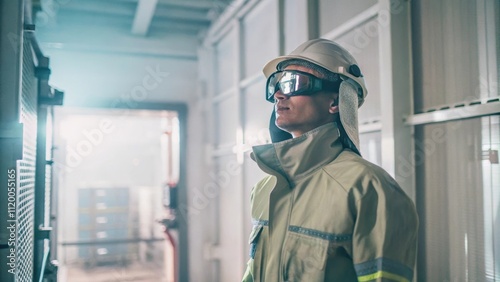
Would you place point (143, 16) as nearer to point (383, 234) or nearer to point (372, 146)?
point (372, 146)

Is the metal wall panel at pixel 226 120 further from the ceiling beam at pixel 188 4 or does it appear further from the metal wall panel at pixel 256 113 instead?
the ceiling beam at pixel 188 4

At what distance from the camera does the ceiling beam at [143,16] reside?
12.2ft

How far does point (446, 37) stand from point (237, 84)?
228cm

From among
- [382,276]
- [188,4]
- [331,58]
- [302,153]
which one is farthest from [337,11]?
[188,4]

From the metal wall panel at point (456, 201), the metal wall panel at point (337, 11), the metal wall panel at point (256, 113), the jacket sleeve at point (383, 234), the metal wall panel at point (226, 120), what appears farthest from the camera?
the metal wall panel at point (226, 120)

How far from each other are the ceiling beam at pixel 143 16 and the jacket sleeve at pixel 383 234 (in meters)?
2.94

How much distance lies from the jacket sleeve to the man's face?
1.21 ft

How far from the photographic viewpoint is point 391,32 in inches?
69.3

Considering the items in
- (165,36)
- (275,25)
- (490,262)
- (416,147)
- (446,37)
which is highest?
(165,36)

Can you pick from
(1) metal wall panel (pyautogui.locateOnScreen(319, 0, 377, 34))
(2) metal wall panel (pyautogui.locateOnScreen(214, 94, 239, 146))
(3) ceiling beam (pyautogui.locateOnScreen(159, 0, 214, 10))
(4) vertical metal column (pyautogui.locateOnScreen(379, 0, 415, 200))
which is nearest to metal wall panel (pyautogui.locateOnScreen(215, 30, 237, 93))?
(2) metal wall panel (pyautogui.locateOnScreen(214, 94, 239, 146))

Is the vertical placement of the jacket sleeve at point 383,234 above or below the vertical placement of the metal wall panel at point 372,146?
below

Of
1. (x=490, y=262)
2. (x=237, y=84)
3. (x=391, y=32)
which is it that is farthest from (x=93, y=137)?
(x=490, y=262)

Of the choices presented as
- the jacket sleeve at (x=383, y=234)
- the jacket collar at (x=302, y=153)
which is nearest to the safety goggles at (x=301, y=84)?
the jacket collar at (x=302, y=153)

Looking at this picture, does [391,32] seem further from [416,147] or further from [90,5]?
[90,5]
